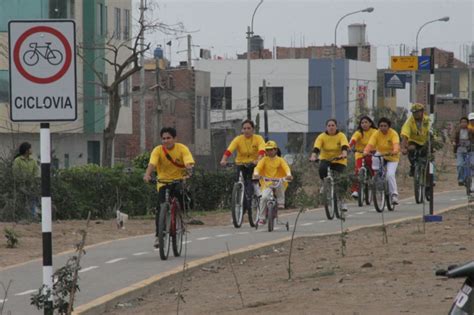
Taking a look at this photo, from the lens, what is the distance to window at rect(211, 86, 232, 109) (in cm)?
8844

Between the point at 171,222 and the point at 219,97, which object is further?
the point at 219,97

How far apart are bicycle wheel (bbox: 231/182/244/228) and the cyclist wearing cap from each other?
3.97 m

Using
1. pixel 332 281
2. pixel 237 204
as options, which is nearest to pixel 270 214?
pixel 237 204

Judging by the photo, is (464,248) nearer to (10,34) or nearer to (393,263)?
(393,263)

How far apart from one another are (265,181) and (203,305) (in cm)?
903

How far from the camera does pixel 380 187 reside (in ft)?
82.7

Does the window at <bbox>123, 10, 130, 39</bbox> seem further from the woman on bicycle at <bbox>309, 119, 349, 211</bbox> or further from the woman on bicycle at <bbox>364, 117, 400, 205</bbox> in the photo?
the woman on bicycle at <bbox>309, 119, 349, 211</bbox>

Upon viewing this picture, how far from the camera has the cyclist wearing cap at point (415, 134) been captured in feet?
Result: 81.9

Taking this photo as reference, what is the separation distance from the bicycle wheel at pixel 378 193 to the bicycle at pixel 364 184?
11.8 inches

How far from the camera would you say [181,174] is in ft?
58.5

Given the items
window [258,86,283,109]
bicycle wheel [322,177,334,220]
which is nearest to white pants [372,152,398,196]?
bicycle wheel [322,177,334,220]

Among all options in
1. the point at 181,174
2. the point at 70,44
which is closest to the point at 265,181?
the point at 181,174

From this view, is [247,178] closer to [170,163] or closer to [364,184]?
[364,184]

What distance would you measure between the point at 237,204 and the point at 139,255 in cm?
470
